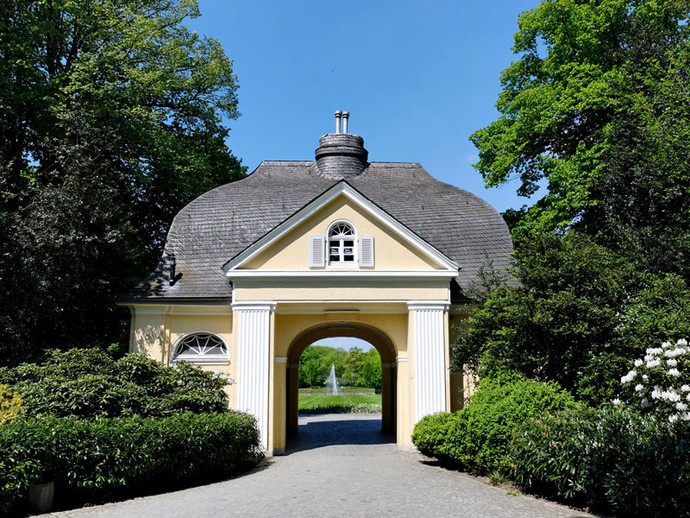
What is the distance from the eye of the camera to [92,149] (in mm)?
21078

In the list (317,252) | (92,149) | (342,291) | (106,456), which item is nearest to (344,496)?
(106,456)

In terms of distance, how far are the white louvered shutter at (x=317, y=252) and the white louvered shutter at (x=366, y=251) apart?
106 centimetres

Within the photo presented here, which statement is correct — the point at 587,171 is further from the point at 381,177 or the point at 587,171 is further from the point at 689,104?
the point at 381,177

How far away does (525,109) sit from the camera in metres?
25.3

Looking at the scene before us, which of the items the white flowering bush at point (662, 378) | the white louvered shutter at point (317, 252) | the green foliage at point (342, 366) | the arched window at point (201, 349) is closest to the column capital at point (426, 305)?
the white louvered shutter at point (317, 252)

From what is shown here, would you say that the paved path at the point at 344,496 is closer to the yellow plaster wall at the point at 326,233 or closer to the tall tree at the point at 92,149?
the yellow plaster wall at the point at 326,233

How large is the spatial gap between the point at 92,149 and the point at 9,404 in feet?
35.7

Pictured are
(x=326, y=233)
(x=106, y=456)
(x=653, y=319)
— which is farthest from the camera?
(x=326, y=233)

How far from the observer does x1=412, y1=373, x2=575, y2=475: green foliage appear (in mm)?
12875

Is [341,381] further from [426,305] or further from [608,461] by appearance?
[608,461]

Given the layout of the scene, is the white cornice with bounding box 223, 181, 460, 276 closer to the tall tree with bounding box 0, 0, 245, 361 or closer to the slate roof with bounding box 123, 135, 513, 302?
the slate roof with bounding box 123, 135, 513, 302

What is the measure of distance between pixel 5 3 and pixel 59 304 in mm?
10518

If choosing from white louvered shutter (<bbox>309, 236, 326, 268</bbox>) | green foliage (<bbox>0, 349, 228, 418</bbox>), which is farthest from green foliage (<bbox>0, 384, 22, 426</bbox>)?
white louvered shutter (<bbox>309, 236, 326, 268</bbox>)

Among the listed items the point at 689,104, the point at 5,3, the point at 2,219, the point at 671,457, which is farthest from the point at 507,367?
the point at 5,3
